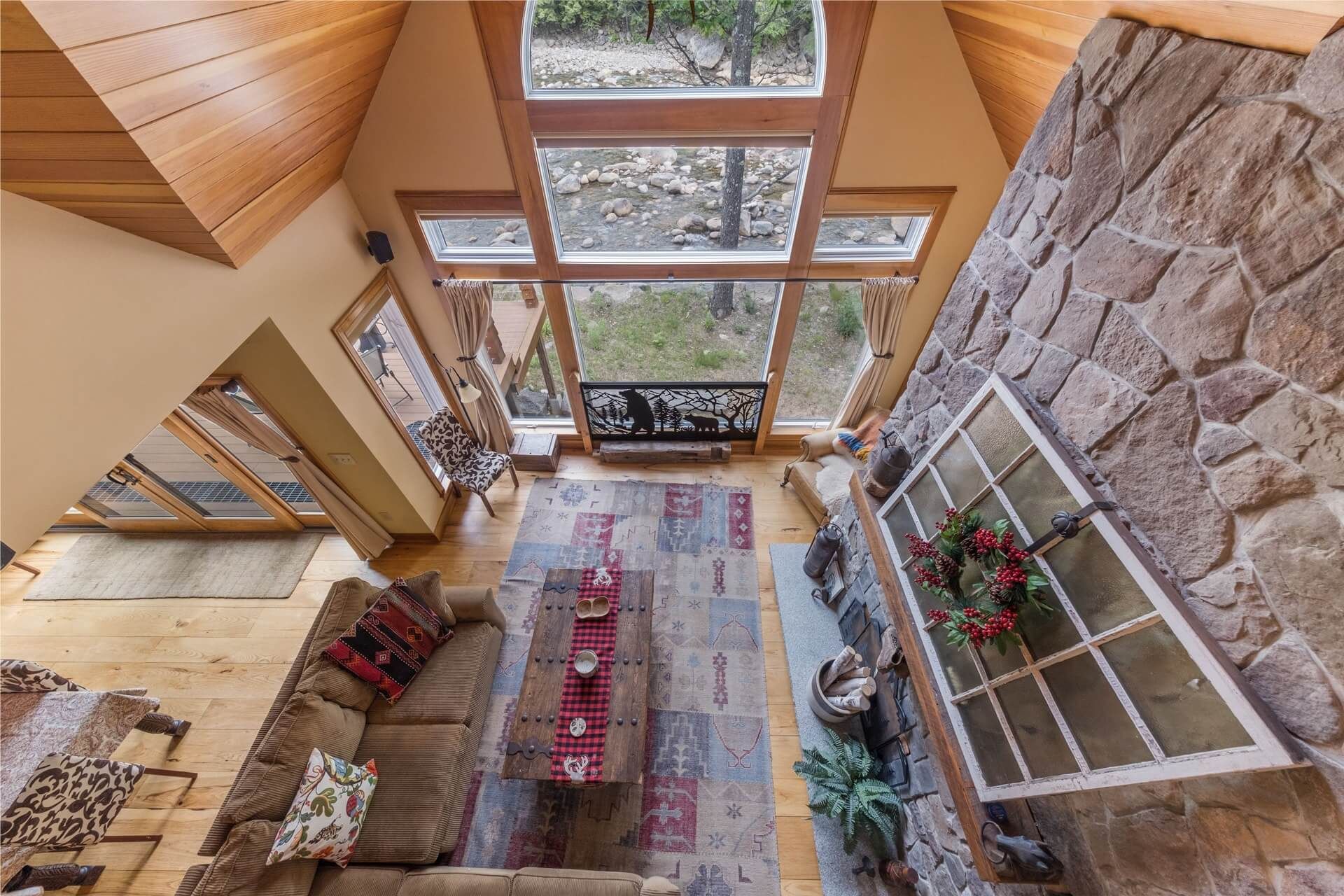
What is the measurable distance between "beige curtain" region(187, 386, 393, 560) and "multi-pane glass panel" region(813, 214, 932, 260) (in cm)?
411

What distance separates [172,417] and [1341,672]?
5.88 meters

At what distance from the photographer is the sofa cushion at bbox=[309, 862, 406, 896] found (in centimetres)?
231

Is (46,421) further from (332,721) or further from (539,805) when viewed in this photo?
(539,805)

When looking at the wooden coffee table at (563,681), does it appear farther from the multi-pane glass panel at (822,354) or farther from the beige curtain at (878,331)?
the beige curtain at (878,331)

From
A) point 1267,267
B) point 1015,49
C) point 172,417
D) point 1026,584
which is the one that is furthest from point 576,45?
point 172,417

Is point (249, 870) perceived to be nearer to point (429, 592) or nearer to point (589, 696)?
point (429, 592)

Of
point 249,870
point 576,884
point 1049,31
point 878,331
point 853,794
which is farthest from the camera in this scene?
point 878,331

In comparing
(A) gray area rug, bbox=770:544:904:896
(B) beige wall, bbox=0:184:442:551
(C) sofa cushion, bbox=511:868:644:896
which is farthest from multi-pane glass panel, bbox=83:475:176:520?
(A) gray area rug, bbox=770:544:904:896

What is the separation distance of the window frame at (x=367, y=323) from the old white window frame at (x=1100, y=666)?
3.75m

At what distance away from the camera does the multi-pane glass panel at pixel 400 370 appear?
152 inches

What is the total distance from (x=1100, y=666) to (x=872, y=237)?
3.09m

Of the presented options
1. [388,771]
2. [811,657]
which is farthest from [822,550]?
[388,771]

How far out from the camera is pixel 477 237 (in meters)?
3.69

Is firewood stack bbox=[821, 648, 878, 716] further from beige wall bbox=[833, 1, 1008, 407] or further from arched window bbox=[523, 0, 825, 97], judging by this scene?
arched window bbox=[523, 0, 825, 97]
